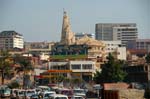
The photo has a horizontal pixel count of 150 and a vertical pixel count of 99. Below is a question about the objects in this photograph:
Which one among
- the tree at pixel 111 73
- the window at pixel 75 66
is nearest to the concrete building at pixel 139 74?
the tree at pixel 111 73

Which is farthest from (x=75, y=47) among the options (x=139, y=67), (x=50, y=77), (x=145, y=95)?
(x=145, y=95)

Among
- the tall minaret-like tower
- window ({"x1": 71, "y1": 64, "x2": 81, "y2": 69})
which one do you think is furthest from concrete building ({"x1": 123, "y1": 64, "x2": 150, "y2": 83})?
the tall minaret-like tower

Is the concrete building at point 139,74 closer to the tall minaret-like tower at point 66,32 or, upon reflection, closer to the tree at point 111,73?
the tree at point 111,73

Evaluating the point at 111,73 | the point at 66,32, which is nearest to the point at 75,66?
the point at 111,73

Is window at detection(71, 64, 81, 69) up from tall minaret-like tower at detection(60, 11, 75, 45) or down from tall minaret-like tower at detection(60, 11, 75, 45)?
down

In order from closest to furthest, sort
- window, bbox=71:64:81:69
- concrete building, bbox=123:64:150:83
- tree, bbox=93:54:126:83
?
concrete building, bbox=123:64:150:83
tree, bbox=93:54:126:83
window, bbox=71:64:81:69

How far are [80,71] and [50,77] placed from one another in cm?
850

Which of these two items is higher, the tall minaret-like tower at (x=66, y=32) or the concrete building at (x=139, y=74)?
the tall minaret-like tower at (x=66, y=32)

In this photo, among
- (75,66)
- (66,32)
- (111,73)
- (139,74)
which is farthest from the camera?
(66,32)

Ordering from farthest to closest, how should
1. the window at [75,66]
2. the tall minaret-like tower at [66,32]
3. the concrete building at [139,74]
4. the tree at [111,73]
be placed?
the tall minaret-like tower at [66,32] < the window at [75,66] < the tree at [111,73] < the concrete building at [139,74]

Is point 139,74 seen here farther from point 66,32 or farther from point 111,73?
point 66,32

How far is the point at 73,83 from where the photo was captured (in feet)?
279

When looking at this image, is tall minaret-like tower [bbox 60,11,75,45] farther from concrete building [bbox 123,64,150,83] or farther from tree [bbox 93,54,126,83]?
tree [bbox 93,54,126,83]

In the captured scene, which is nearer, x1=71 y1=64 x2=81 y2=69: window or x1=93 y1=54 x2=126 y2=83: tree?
x1=93 y1=54 x2=126 y2=83: tree
